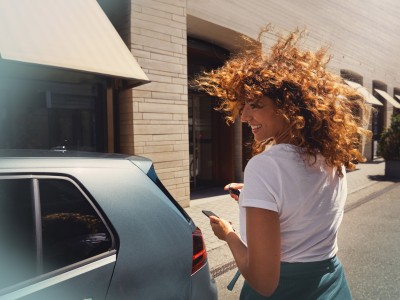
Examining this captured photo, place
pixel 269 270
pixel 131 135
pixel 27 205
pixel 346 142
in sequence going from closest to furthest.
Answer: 1. pixel 269 270
2. pixel 346 142
3. pixel 27 205
4. pixel 131 135

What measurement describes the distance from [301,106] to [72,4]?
203 inches

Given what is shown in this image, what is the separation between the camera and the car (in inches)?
58.2

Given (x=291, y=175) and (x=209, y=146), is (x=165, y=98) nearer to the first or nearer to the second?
(x=209, y=146)

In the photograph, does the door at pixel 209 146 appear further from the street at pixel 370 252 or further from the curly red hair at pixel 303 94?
the curly red hair at pixel 303 94

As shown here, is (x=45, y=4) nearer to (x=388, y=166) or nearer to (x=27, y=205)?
(x=27, y=205)

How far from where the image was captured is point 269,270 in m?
1.16

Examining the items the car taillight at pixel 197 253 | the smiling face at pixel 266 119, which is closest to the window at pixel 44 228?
the car taillight at pixel 197 253

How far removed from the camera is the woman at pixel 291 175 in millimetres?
1171

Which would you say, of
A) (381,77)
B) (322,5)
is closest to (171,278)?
(322,5)

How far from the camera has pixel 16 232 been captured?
149 cm

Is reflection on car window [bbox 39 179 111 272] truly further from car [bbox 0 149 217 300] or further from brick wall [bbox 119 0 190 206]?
brick wall [bbox 119 0 190 206]

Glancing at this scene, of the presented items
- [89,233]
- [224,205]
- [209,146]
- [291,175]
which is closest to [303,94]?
[291,175]

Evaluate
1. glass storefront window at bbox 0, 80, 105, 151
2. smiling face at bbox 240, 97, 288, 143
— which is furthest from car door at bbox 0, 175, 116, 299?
glass storefront window at bbox 0, 80, 105, 151

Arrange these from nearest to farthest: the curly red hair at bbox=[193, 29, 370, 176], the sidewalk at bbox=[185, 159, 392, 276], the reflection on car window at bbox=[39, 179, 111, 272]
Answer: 1. the curly red hair at bbox=[193, 29, 370, 176]
2. the reflection on car window at bbox=[39, 179, 111, 272]
3. the sidewalk at bbox=[185, 159, 392, 276]
